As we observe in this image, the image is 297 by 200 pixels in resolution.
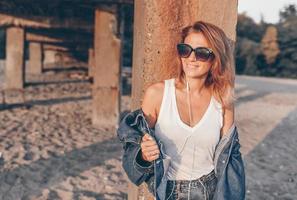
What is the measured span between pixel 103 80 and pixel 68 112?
1710 mm

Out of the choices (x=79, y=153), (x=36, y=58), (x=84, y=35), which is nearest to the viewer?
(x=79, y=153)

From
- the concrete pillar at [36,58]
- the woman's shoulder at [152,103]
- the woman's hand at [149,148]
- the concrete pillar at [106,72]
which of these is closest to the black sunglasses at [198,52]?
the woman's shoulder at [152,103]

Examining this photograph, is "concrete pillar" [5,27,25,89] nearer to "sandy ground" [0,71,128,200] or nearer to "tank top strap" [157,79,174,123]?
"sandy ground" [0,71,128,200]

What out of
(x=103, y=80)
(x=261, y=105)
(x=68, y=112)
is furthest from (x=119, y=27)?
(x=261, y=105)

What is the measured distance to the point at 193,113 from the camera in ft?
6.93

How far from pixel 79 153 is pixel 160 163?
4723mm

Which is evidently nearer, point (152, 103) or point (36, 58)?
point (152, 103)

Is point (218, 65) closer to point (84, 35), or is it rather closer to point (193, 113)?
point (193, 113)

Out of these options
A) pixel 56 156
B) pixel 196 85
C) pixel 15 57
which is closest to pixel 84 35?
pixel 15 57

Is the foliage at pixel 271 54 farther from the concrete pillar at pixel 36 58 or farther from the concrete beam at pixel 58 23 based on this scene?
the concrete beam at pixel 58 23

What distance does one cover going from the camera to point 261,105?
44.3ft

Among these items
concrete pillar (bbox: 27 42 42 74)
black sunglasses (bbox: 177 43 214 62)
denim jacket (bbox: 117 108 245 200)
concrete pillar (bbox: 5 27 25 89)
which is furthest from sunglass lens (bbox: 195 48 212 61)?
concrete pillar (bbox: 27 42 42 74)

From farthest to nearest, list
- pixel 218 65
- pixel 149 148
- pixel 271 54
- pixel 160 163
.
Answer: pixel 271 54 < pixel 218 65 < pixel 160 163 < pixel 149 148

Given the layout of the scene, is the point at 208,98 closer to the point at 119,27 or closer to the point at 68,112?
the point at 119,27
